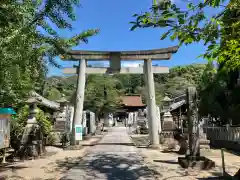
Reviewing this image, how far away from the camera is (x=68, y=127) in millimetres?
16203

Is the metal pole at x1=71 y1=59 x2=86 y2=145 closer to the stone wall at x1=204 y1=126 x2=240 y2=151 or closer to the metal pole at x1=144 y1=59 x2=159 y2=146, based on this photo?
the metal pole at x1=144 y1=59 x2=159 y2=146

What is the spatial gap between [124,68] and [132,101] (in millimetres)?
34907

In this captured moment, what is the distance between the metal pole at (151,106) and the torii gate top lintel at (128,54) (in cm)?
38

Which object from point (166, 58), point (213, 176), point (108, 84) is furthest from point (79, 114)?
point (108, 84)

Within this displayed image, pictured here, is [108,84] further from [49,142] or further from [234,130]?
[234,130]

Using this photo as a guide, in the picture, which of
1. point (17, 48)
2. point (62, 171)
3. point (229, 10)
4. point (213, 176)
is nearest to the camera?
point (17, 48)

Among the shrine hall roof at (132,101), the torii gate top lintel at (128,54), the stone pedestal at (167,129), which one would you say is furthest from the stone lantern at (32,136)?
the shrine hall roof at (132,101)

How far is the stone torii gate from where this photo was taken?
13414 mm

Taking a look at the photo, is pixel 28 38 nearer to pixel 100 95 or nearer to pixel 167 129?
pixel 167 129

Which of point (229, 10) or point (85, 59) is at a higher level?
point (85, 59)

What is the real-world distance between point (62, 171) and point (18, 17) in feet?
15.1

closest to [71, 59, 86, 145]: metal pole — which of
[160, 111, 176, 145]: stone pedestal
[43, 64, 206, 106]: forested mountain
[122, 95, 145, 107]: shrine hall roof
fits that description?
[43, 64, 206, 106]: forested mountain

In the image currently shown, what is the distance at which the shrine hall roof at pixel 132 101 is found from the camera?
47459mm

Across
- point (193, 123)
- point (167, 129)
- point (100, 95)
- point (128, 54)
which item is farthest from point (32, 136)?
point (100, 95)
